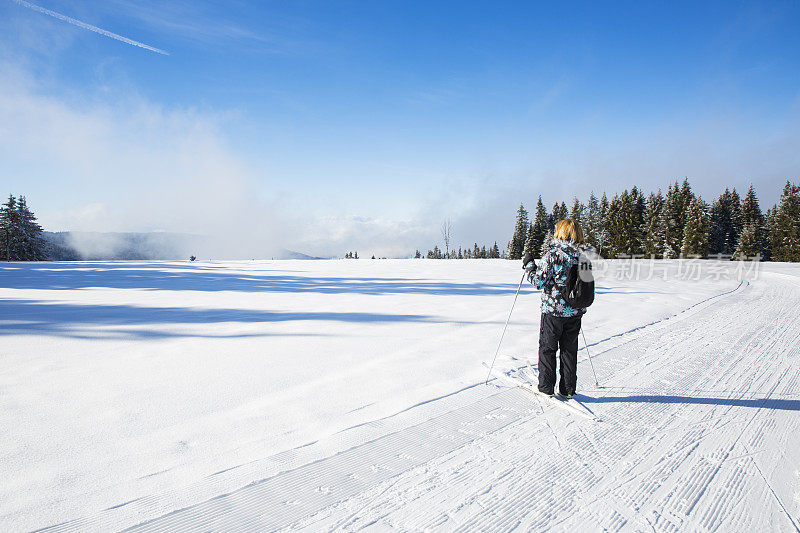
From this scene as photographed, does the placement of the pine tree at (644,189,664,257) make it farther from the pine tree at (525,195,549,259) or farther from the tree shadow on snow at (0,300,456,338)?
the tree shadow on snow at (0,300,456,338)

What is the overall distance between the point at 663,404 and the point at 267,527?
13.3 ft

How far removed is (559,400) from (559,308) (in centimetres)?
98

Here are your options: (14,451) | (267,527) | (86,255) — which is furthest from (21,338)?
(86,255)

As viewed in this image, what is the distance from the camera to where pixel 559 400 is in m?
3.87

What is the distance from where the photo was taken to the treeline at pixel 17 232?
37406mm

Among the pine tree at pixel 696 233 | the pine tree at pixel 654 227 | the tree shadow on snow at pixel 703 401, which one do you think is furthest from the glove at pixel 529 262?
the pine tree at pixel 654 227

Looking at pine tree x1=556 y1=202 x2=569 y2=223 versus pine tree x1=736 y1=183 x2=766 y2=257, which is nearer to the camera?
pine tree x1=736 y1=183 x2=766 y2=257

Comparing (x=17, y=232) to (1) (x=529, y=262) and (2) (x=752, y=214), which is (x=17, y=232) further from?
(2) (x=752, y=214)

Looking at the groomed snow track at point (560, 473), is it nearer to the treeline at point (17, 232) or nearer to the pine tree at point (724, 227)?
the treeline at point (17, 232)

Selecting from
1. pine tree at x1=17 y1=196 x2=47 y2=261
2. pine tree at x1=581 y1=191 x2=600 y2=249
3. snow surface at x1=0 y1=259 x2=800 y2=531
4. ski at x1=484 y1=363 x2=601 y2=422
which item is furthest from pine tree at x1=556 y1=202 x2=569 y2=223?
pine tree at x1=17 y1=196 x2=47 y2=261

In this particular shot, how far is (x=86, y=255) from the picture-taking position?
422ft

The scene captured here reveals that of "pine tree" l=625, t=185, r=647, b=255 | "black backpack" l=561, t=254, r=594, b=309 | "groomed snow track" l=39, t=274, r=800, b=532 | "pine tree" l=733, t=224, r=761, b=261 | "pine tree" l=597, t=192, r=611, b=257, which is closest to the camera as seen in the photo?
"groomed snow track" l=39, t=274, r=800, b=532

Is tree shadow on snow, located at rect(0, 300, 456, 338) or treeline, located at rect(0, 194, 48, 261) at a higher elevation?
treeline, located at rect(0, 194, 48, 261)

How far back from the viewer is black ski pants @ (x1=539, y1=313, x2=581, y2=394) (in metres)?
3.92
